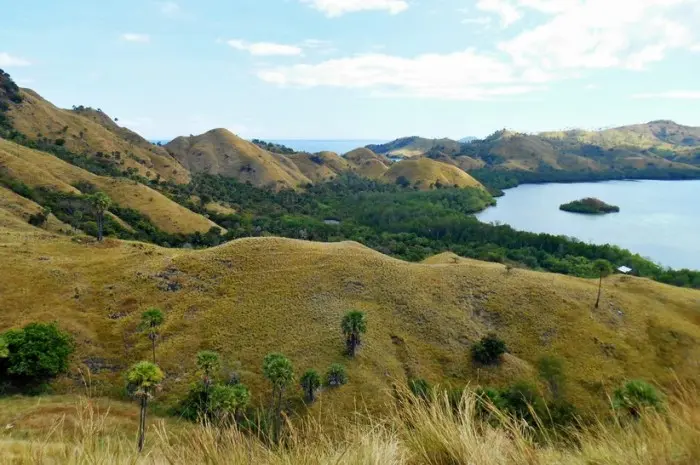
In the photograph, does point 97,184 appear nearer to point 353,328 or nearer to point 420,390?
point 353,328

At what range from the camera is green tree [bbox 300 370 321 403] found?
48375 millimetres

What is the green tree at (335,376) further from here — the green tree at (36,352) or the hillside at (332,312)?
the green tree at (36,352)

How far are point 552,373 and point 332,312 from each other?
1140 inches

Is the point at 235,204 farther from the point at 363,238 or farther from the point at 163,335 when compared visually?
the point at 163,335

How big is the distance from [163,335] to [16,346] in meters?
14.6

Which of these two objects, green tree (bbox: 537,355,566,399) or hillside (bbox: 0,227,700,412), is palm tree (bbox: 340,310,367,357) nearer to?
hillside (bbox: 0,227,700,412)

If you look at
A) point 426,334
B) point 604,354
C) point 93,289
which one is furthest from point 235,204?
point 604,354

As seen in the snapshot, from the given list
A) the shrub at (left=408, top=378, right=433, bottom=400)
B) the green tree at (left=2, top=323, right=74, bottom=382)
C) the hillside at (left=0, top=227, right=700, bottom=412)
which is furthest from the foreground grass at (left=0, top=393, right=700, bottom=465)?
the green tree at (left=2, top=323, right=74, bottom=382)

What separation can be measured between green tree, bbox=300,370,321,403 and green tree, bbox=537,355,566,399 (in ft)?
92.3

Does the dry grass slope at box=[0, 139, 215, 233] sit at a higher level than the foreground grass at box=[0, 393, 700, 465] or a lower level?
lower

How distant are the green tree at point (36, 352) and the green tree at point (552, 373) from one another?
55.3 meters

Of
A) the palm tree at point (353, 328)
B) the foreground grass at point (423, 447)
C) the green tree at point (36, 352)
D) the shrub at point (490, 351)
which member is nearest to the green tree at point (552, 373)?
the shrub at point (490, 351)

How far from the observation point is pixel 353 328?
55.2m

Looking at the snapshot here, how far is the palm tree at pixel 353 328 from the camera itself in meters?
54.9
